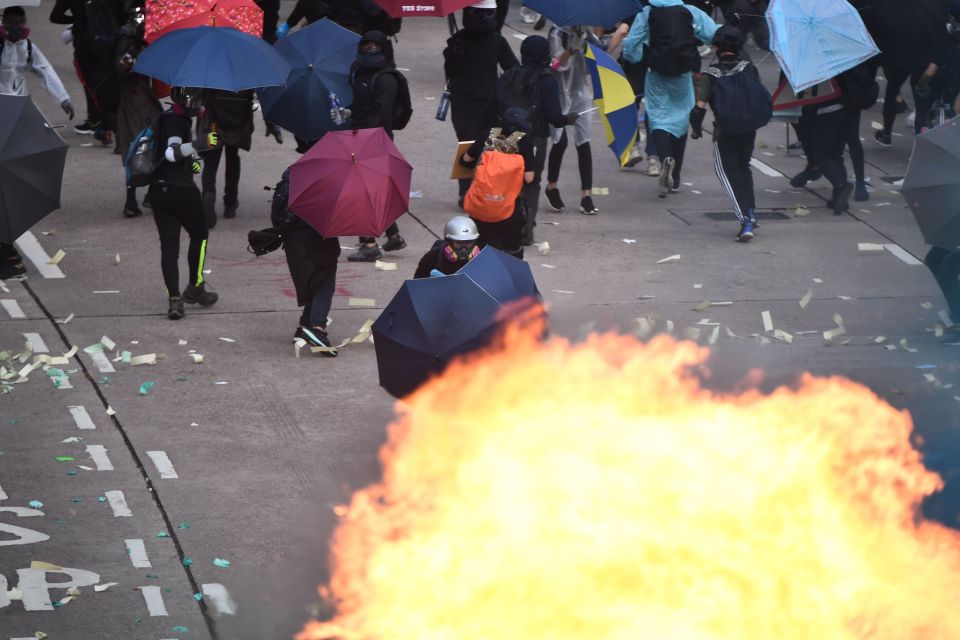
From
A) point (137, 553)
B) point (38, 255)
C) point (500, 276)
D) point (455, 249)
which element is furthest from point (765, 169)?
point (137, 553)

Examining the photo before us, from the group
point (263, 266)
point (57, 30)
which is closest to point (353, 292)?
point (263, 266)

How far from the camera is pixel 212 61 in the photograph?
449 inches

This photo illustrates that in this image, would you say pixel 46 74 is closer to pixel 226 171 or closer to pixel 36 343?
pixel 226 171

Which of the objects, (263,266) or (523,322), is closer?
(523,322)

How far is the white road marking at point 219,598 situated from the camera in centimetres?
662

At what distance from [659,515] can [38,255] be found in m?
9.02

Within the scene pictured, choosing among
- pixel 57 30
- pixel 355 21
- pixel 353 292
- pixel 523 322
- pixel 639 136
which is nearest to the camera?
pixel 523 322

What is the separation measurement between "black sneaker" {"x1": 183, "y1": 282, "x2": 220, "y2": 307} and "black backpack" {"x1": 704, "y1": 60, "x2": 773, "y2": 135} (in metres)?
4.65

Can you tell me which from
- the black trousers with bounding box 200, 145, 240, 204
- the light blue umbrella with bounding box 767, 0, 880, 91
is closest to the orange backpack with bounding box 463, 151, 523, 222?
the black trousers with bounding box 200, 145, 240, 204

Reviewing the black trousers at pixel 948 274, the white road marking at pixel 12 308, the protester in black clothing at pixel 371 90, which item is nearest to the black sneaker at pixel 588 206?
the protester in black clothing at pixel 371 90

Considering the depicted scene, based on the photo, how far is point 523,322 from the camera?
17.3 feet

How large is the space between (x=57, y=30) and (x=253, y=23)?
945 cm

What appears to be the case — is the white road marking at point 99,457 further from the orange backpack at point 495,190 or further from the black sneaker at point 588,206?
the black sneaker at point 588,206

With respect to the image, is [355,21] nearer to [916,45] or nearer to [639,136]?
[639,136]
